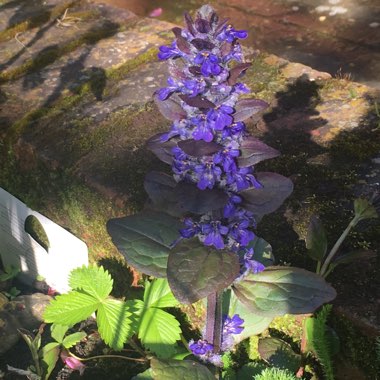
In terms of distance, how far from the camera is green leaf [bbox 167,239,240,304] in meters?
1.53

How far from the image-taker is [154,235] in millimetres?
1778

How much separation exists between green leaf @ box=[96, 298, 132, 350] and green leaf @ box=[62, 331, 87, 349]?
348 millimetres

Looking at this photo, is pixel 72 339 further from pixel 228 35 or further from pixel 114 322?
pixel 228 35

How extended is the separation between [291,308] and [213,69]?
2.29 ft

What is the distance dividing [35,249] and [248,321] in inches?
47.2

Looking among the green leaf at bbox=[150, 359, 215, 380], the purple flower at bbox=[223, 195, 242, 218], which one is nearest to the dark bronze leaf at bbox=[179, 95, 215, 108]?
the purple flower at bbox=[223, 195, 242, 218]

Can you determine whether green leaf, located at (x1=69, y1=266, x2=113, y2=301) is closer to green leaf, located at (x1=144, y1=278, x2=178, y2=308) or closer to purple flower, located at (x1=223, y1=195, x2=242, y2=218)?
green leaf, located at (x1=144, y1=278, x2=178, y2=308)

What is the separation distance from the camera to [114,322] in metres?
2.08

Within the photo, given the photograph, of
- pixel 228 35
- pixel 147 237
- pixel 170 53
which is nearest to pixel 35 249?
pixel 147 237

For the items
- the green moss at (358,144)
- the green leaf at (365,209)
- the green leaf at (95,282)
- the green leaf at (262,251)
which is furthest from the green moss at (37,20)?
the green leaf at (365,209)

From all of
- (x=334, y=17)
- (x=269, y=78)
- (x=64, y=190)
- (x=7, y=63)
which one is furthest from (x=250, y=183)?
(x=334, y=17)

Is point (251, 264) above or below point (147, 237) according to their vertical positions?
below

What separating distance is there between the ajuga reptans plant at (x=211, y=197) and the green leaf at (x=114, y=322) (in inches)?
11.7

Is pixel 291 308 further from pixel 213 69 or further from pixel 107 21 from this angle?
pixel 107 21
